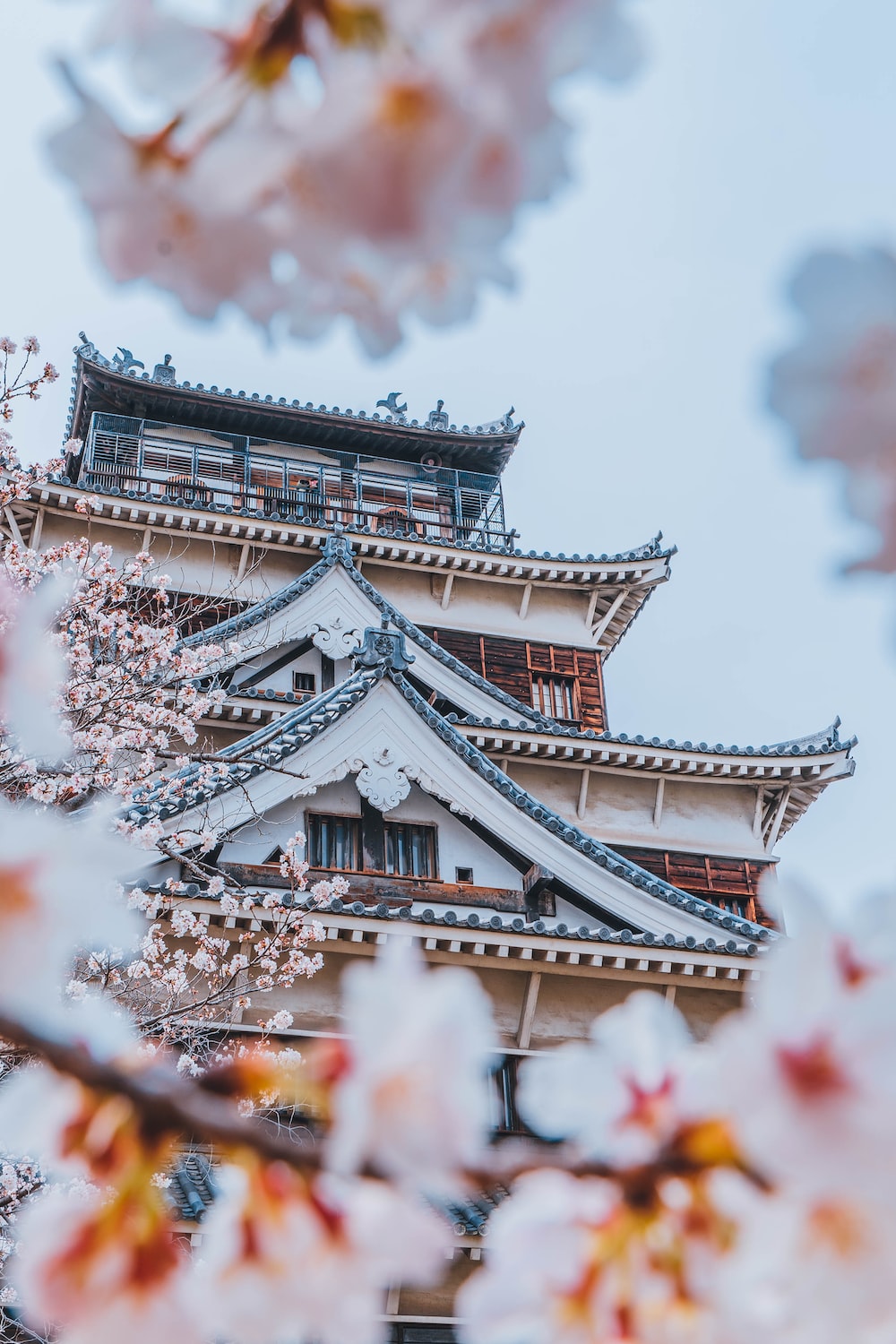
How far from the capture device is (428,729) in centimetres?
1005

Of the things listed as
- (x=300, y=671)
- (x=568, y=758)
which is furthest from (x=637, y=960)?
(x=300, y=671)

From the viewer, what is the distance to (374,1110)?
0.71 m

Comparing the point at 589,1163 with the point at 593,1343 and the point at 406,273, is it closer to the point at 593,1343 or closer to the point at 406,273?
the point at 593,1343

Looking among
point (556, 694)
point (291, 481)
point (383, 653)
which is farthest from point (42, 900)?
point (291, 481)

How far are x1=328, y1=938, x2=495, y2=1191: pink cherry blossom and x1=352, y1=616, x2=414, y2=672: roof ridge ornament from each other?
9482mm

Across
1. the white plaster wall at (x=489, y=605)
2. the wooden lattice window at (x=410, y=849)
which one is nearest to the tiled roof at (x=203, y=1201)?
the wooden lattice window at (x=410, y=849)

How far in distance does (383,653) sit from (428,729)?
92 centimetres

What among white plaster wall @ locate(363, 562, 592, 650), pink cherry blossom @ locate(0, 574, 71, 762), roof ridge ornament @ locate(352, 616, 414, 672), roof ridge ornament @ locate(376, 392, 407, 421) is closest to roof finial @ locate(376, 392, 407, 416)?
Answer: roof ridge ornament @ locate(376, 392, 407, 421)

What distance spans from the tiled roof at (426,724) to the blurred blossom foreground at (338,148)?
7.94 meters

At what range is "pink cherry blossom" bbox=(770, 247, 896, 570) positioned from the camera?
2.38 ft

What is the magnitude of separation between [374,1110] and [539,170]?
26.7 inches

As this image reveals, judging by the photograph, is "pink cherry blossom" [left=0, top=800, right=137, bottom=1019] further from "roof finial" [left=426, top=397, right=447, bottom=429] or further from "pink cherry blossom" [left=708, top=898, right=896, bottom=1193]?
"roof finial" [left=426, top=397, right=447, bottom=429]

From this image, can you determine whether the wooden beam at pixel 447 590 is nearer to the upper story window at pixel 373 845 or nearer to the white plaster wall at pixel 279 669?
the white plaster wall at pixel 279 669

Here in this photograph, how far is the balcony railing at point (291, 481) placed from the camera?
19.0 meters
